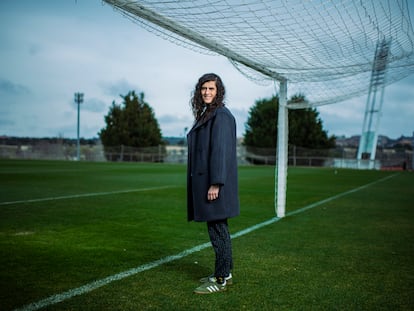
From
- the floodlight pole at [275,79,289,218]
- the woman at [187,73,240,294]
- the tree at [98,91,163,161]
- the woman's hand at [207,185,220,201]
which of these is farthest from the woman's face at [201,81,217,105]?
the tree at [98,91,163,161]

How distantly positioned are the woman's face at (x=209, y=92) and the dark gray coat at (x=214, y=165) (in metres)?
0.14

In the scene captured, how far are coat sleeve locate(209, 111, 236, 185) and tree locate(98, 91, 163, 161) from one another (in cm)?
5438

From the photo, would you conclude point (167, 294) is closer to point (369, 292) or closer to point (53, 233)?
point (369, 292)

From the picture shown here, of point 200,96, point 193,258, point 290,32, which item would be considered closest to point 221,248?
point 193,258

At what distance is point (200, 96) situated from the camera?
402cm

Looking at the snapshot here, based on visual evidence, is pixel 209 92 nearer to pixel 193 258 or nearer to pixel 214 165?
pixel 214 165

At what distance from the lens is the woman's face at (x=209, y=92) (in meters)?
3.94

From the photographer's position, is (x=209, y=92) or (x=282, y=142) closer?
(x=209, y=92)

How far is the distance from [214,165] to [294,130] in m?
52.0

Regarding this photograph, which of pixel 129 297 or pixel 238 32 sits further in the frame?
pixel 238 32

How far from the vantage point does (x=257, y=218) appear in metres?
Answer: 8.15

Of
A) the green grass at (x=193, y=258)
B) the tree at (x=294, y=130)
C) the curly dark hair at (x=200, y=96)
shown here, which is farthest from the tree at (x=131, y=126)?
the curly dark hair at (x=200, y=96)

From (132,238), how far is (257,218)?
286 cm

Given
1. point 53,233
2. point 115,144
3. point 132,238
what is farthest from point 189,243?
point 115,144
